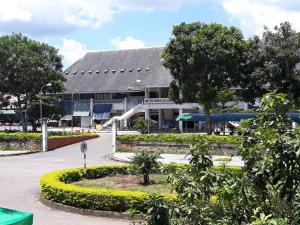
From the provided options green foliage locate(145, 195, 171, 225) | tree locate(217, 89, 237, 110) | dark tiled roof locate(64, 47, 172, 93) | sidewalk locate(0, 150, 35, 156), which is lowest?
sidewalk locate(0, 150, 35, 156)

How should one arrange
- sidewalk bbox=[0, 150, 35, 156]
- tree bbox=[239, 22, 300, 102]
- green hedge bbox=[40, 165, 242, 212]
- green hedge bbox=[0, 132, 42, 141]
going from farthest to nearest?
tree bbox=[239, 22, 300, 102] < green hedge bbox=[0, 132, 42, 141] < sidewalk bbox=[0, 150, 35, 156] < green hedge bbox=[40, 165, 242, 212]

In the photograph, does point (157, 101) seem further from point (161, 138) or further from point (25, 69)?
point (161, 138)

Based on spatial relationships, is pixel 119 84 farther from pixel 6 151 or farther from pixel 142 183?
pixel 142 183

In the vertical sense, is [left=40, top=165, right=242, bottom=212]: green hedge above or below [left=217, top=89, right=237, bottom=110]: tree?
below

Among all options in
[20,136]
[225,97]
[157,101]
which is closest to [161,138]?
[20,136]

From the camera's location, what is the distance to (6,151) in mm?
36438

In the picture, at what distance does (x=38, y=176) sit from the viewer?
76.2ft

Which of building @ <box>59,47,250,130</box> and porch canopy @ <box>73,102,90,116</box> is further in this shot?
porch canopy @ <box>73,102,90,116</box>

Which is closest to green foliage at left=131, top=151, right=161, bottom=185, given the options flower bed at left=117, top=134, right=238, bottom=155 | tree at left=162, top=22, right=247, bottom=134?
flower bed at left=117, top=134, right=238, bottom=155

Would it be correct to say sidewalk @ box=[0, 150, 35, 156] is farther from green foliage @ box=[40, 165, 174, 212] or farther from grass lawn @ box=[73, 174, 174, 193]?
green foliage @ box=[40, 165, 174, 212]

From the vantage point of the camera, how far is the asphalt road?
14117mm

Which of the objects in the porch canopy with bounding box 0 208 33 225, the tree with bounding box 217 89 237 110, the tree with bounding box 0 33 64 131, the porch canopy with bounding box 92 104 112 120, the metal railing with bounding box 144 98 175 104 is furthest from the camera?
the porch canopy with bounding box 92 104 112 120

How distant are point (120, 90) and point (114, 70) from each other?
4261mm

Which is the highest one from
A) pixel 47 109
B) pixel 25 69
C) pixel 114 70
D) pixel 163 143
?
pixel 114 70
